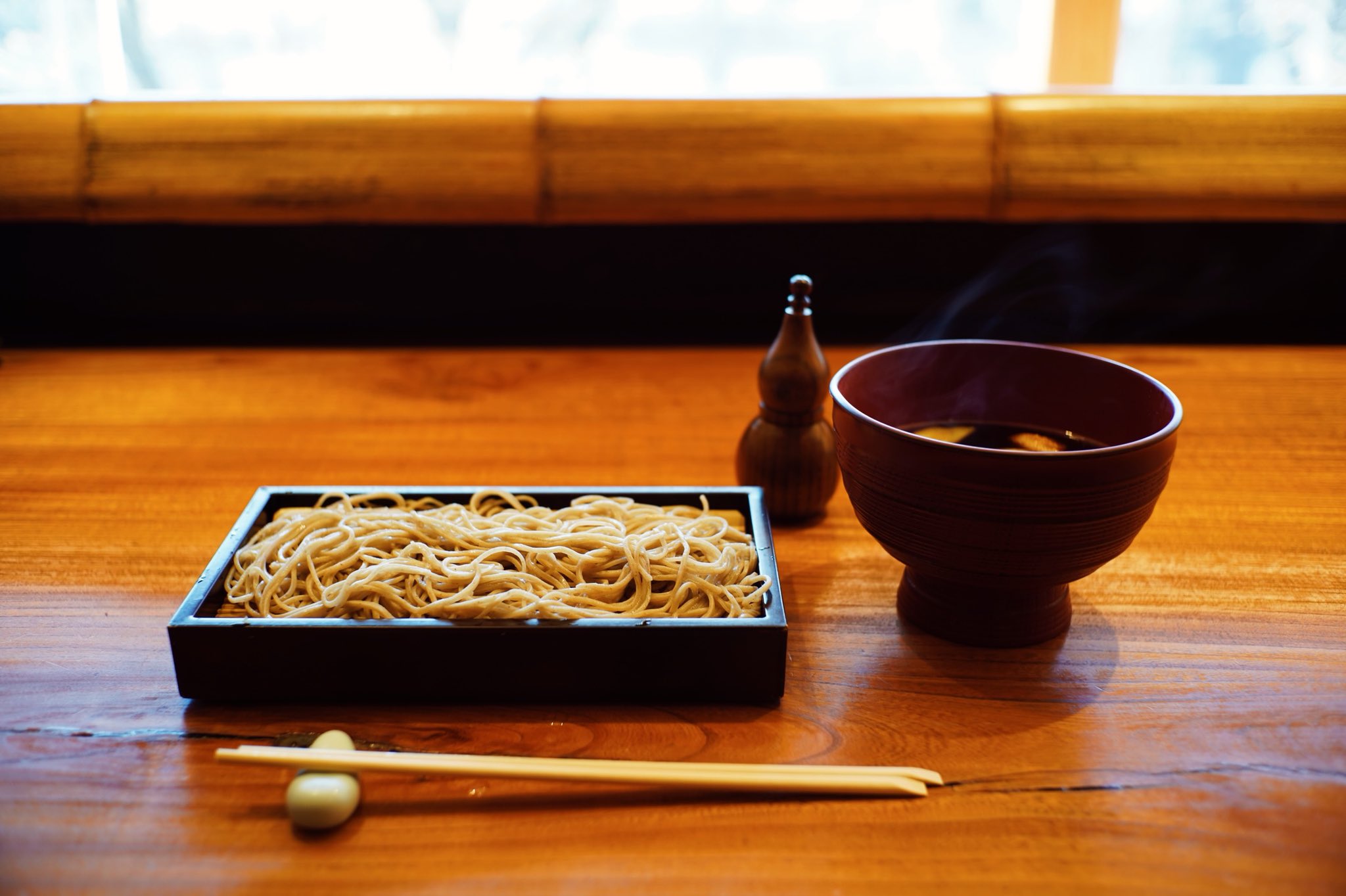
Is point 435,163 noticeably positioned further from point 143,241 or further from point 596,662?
point 596,662

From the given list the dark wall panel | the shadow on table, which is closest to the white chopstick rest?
the shadow on table

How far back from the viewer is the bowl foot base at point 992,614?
0.93m

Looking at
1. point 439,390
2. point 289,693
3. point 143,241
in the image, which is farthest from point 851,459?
point 143,241

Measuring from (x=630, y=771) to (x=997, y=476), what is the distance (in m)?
0.36

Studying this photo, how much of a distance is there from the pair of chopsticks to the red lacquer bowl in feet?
0.67

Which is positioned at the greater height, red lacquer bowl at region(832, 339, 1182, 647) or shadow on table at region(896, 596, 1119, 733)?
red lacquer bowl at region(832, 339, 1182, 647)

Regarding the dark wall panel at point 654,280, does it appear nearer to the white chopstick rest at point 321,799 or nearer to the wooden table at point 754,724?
the wooden table at point 754,724

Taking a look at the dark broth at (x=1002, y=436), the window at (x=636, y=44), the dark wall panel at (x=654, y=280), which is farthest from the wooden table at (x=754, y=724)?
the window at (x=636, y=44)

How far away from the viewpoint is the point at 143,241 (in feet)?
6.19

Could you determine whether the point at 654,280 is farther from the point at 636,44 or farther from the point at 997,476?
the point at 997,476

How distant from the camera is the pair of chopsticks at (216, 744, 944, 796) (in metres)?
0.74

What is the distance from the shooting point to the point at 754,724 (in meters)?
0.83

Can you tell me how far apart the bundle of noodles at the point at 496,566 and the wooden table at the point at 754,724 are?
0.27 feet

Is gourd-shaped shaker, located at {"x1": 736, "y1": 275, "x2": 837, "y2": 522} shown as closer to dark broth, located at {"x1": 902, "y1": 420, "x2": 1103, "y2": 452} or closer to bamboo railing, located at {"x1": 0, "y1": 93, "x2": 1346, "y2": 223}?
dark broth, located at {"x1": 902, "y1": 420, "x2": 1103, "y2": 452}
